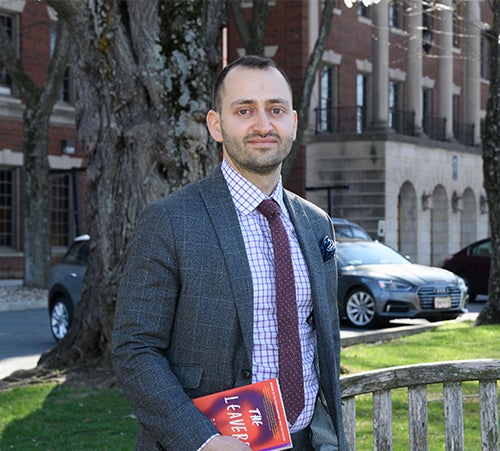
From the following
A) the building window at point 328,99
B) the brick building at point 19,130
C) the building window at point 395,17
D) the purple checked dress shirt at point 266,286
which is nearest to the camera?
the purple checked dress shirt at point 266,286

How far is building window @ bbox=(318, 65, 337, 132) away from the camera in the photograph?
3869cm

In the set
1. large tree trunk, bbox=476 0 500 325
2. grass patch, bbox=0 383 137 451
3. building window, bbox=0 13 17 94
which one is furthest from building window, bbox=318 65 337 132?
grass patch, bbox=0 383 137 451

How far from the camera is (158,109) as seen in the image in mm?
9281

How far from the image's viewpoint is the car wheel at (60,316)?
15617 millimetres

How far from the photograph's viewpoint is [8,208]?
31.6 m

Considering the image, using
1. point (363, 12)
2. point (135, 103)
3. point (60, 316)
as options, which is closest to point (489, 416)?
point (135, 103)

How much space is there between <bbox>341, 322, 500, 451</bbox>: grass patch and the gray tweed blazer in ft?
12.6

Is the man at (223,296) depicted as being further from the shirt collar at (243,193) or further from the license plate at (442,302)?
the license plate at (442,302)

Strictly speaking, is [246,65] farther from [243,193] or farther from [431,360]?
[431,360]

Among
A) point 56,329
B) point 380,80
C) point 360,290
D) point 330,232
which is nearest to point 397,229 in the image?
point 380,80

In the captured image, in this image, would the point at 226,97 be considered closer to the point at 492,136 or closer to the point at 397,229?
the point at 492,136

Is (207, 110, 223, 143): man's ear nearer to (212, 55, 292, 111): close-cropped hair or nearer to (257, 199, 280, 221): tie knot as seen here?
(212, 55, 292, 111): close-cropped hair

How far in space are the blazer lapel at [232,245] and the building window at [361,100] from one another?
36.7 metres

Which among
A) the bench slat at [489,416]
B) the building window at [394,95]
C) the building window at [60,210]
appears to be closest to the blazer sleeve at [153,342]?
the bench slat at [489,416]
